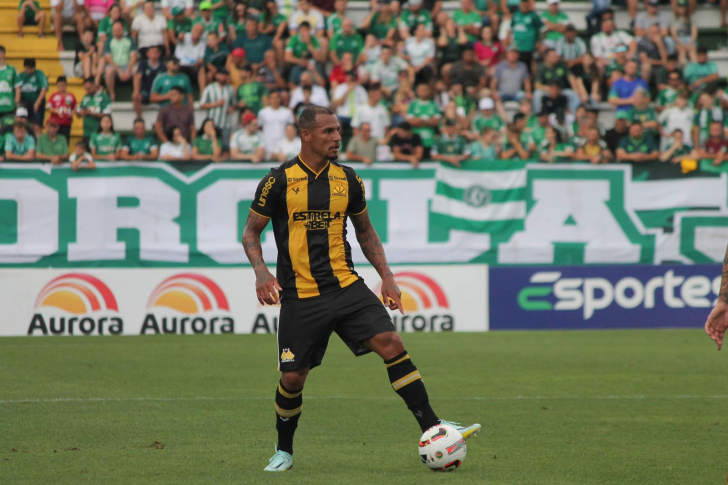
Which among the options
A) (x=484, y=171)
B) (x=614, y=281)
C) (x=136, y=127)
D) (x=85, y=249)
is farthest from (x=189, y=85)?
(x=614, y=281)

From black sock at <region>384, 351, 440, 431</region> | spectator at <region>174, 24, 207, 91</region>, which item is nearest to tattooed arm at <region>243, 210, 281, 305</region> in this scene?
black sock at <region>384, 351, 440, 431</region>

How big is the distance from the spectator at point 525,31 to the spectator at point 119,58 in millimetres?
7366

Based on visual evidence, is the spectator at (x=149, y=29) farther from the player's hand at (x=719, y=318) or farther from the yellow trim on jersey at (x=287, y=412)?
the player's hand at (x=719, y=318)

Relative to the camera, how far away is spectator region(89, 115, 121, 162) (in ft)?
57.7

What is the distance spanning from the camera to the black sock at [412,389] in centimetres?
640

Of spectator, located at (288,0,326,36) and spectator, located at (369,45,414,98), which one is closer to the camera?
spectator, located at (369,45,414,98)

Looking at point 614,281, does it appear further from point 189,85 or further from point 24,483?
point 24,483

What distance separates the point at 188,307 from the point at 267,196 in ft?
31.0

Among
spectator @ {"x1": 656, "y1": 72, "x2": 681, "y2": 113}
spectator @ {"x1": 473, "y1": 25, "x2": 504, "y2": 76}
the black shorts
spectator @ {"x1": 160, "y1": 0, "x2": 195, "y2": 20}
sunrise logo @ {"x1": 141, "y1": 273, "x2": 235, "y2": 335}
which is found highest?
spectator @ {"x1": 160, "y1": 0, "x2": 195, "y2": 20}

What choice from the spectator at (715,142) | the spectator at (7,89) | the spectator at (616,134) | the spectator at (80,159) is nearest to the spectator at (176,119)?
the spectator at (80,159)

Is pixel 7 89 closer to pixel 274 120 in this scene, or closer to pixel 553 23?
pixel 274 120

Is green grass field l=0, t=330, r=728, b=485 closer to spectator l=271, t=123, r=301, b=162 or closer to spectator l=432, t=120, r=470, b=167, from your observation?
spectator l=271, t=123, r=301, b=162

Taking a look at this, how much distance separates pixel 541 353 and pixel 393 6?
9601mm

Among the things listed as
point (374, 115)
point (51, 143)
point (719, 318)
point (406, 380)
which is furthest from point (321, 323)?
point (374, 115)
